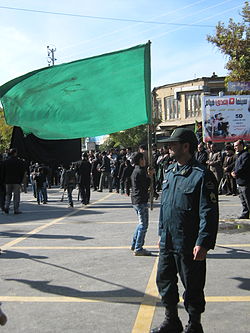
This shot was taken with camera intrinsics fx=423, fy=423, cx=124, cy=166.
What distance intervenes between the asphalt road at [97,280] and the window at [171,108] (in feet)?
141

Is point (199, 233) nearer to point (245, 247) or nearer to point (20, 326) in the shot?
point (20, 326)

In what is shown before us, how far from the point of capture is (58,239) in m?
8.79

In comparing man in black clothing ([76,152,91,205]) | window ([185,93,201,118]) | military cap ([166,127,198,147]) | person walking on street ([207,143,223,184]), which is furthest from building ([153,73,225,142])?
military cap ([166,127,198,147])

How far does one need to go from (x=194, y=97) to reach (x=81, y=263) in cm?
4489

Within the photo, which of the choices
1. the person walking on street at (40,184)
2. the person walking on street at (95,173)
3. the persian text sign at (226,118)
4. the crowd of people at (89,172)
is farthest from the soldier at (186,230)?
the person walking on street at (95,173)

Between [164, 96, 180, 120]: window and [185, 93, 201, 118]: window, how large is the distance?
1.83 m

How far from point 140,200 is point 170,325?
339cm

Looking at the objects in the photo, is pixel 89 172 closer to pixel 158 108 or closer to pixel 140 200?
pixel 140 200

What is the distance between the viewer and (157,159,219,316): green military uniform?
3.77 m

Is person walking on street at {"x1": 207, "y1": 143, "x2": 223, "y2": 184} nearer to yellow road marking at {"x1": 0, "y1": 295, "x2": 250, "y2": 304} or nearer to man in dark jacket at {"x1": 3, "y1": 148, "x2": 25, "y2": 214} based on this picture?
man in dark jacket at {"x1": 3, "y1": 148, "x2": 25, "y2": 214}

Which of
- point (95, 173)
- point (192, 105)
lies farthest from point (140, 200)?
point (192, 105)

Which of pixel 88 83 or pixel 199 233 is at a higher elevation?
pixel 88 83

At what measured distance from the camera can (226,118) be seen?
59.5 ft

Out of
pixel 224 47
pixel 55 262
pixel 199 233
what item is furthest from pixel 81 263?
pixel 224 47
